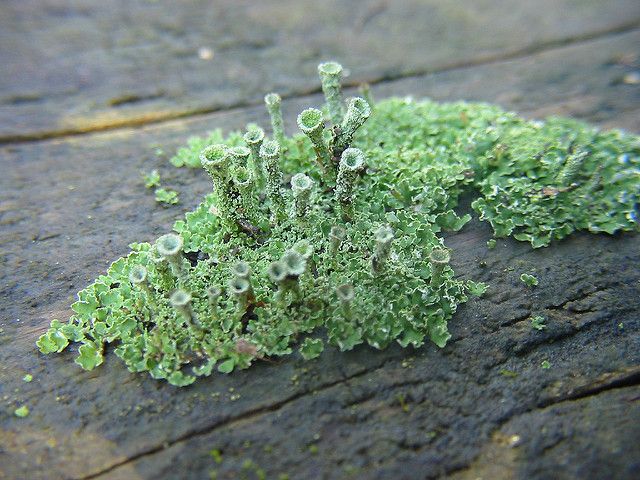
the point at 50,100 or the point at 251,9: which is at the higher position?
the point at 251,9

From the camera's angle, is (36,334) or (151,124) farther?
(151,124)

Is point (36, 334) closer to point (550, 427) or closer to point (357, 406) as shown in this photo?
point (357, 406)

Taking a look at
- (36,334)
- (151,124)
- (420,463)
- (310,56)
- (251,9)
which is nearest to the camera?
(420,463)

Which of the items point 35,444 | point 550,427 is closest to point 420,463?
point 550,427

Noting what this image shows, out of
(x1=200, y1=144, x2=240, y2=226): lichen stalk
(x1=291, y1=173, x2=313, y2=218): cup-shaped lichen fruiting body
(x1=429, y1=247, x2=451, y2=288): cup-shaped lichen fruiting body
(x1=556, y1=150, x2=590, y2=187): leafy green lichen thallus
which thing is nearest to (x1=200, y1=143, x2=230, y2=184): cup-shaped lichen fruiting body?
(x1=200, y1=144, x2=240, y2=226): lichen stalk

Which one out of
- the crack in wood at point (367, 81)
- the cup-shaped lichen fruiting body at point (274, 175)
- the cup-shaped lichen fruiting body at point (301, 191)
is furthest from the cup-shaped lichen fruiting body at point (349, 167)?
the crack in wood at point (367, 81)

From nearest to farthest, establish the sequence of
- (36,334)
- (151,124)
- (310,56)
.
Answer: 1. (36,334)
2. (151,124)
3. (310,56)

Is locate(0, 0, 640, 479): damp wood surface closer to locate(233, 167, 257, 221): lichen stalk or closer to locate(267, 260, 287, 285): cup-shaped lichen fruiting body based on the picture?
locate(267, 260, 287, 285): cup-shaped lichen fruiting body

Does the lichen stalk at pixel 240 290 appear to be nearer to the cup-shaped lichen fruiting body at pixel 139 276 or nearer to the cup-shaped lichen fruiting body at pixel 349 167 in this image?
the cup-shaped lichen fruiting body at pixel 139 276
